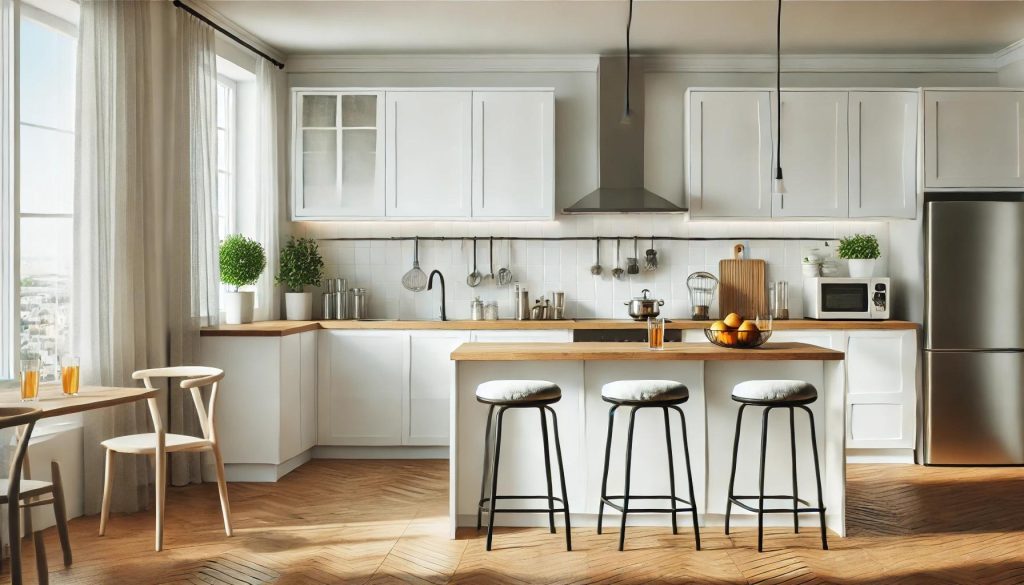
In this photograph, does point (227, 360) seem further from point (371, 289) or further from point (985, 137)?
point (985, 137)

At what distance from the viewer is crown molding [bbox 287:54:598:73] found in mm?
5926

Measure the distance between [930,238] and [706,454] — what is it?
268 cm

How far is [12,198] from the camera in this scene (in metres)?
3.59

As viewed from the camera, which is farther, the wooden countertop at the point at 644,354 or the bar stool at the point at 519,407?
the wooden countertop at the point at 644,354

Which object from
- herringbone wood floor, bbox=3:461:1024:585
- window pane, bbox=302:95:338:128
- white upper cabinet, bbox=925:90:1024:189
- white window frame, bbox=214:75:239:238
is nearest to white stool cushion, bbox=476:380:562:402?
herringbone wood floor, bbox=3:461:1024:585

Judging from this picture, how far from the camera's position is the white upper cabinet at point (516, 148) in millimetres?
5621

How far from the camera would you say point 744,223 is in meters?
6.00

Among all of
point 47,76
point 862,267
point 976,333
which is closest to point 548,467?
point 47,76

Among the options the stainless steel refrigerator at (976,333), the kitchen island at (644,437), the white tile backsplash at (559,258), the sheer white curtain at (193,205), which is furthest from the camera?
the white tile backsplash at (559,258)

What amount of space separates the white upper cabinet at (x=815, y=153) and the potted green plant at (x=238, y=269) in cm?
352

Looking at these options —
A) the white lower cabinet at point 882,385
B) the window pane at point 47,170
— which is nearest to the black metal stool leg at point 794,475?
the white lower cabinet at point 882,385

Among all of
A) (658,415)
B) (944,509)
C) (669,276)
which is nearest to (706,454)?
(658,415)

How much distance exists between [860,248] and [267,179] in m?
Answer: 4.18

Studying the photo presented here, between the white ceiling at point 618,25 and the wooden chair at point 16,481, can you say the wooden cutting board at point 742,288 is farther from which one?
the wooden chair at point 16,481
